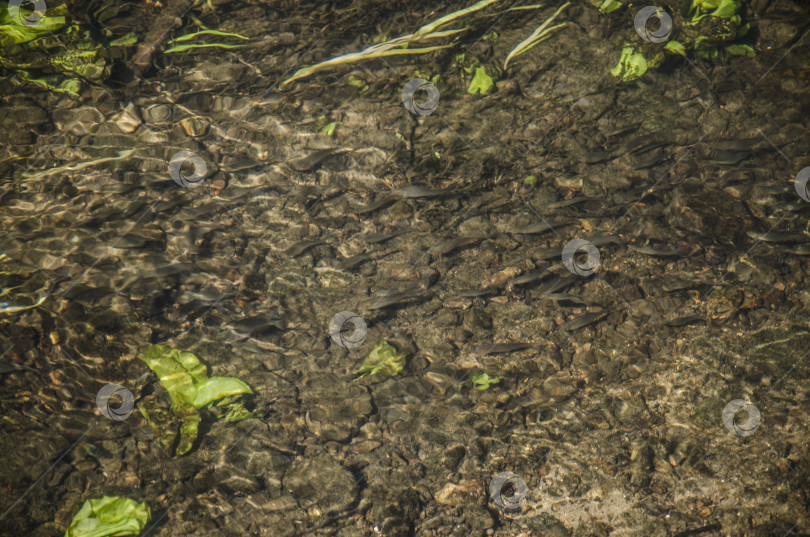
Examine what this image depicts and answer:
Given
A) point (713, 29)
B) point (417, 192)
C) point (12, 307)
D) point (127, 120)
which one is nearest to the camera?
point (12, 307)

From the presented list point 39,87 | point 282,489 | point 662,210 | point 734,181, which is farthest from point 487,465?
point 39,87

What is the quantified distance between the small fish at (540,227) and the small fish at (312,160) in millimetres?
2135

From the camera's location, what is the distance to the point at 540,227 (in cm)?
477

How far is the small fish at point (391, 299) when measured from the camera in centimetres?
453

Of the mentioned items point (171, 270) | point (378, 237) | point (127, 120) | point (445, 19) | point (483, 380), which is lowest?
point (483, 380)

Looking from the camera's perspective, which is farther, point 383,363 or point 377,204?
point 377,204

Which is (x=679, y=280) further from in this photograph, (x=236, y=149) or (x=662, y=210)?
(x=236, y=149)

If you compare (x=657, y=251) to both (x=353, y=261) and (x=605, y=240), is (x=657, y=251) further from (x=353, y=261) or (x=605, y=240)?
(x=353, y=261)

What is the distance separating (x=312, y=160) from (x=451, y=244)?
183 centimetres

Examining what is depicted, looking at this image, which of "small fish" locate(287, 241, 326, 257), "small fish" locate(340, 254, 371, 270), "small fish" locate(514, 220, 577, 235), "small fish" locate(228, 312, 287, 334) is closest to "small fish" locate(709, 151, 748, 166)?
"small fish" locate(514, 220, 577, 235)

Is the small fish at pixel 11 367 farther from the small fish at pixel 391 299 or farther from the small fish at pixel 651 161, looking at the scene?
the small fish at pixel 651 161

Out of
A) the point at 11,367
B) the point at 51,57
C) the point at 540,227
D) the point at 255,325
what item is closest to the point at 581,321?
the point at 540,227

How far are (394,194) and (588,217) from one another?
2.00m

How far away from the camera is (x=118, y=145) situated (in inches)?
207
